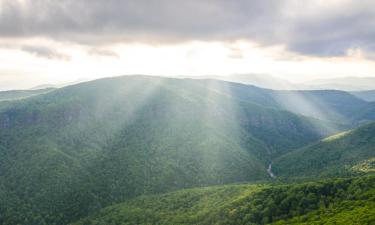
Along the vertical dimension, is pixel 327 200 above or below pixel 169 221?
above

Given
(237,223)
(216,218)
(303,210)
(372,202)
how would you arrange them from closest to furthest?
(372,202)
(303,210)
(237,223)
(216,218)

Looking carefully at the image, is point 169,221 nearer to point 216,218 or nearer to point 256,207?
point 216,218

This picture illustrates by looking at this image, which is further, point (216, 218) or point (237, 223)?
point (216, 218)

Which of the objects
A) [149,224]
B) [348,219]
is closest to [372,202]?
[348,219]

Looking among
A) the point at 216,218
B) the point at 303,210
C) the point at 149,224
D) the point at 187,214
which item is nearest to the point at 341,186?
the point at 303,210

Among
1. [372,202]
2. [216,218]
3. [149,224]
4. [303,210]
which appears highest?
[372,202]

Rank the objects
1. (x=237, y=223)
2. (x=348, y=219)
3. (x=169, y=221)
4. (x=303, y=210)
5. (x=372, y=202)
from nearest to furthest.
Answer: (x=348, y=219) < (x=372, y=202) < (x=303, y=210) < (x=237, y=223) < (x=169, y=221)

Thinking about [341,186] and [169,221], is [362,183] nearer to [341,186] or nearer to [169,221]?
[341,186]

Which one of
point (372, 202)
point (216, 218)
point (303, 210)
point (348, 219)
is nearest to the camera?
point (348, 219)

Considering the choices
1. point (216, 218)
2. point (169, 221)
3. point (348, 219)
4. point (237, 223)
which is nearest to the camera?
point (348, 219)
